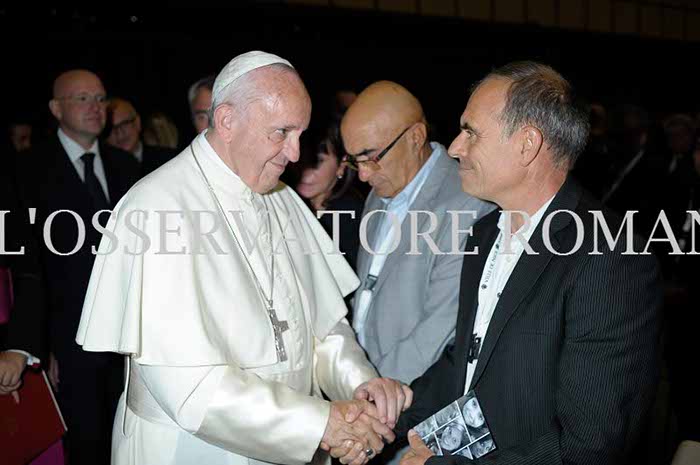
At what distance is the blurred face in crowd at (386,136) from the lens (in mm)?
3037

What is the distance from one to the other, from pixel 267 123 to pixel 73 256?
1.94m

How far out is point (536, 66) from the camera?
6.91 ft

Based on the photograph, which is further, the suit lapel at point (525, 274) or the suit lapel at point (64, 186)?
the suit lapel at point (64, 186)

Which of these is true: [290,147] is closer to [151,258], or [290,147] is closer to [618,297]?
[151,258]

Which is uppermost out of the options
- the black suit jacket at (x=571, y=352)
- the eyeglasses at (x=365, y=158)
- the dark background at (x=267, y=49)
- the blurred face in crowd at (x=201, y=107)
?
the dark background at (x=267, y=49)

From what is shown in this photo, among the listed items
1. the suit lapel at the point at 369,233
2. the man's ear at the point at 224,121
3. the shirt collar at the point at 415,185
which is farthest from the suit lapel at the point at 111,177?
the man's ear at the point at 224,121

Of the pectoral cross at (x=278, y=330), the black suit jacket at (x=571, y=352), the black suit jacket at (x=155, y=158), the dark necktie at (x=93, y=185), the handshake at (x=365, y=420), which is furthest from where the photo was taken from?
the black suit jacket at (x=155, y=158)

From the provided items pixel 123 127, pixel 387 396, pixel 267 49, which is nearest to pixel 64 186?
pixel 123 127

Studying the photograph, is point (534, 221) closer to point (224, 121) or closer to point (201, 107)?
point (224, 121)

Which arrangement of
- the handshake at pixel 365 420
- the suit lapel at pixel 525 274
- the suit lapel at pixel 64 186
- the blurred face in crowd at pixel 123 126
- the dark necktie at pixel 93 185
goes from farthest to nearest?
the blurred face in crowd at pixel 123 126 → the dark necktie at pixel 93 185 → the suit lapel at pixel 64 186 → the handshake at pixel 365 420 → the suit lapel at pixel 525 274

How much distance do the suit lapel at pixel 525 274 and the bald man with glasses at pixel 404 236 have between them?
0.70m

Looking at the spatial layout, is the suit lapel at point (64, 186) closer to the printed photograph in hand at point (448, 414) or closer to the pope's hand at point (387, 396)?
the pope's hand at point (387, 396)

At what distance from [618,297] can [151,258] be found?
129 cm

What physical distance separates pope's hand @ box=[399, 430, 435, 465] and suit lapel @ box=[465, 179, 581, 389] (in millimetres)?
266
